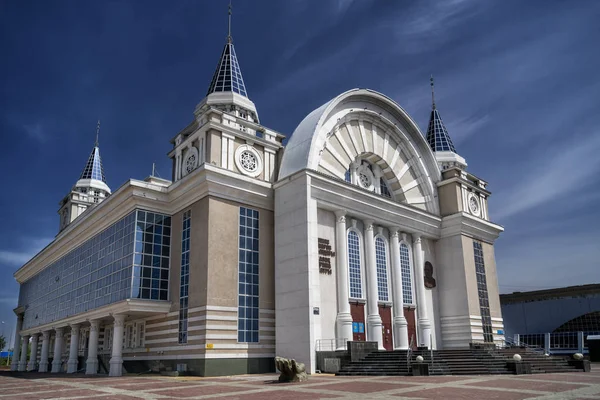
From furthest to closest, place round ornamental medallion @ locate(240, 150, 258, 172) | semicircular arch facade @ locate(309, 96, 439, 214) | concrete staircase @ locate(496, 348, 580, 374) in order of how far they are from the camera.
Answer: semicircular arch facade @ locate(309, 96, 439, 214) < round ornamental medallion @ locate(240, 150, 258, 172) < concrete staircase @ locate(496, 348, 580, 374)

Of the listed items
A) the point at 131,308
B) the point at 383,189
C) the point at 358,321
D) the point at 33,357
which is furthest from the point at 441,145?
the point at 33,357

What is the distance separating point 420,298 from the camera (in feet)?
123

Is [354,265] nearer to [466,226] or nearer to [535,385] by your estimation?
[466,226]

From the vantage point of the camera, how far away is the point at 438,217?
40.8m

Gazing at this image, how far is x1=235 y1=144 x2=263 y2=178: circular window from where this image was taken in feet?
106

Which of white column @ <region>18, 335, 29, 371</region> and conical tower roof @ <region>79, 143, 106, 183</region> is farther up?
conical tower roof @ <region>79, 143, 106, 183</region>

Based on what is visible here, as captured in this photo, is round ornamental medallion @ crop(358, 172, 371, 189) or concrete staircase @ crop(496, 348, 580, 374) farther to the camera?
round ornamental medallion @ crop(358, 172, 371, 189)

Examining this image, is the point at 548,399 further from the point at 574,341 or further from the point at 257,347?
the point at 574,341

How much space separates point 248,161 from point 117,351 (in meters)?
14.4

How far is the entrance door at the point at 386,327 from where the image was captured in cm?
3450

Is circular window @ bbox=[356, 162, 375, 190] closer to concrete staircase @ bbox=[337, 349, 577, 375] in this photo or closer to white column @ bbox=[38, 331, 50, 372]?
concrete staircase @ bbox=[337, 349, 577, 375]

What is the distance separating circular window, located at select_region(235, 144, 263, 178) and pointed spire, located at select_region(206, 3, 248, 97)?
11.7 m

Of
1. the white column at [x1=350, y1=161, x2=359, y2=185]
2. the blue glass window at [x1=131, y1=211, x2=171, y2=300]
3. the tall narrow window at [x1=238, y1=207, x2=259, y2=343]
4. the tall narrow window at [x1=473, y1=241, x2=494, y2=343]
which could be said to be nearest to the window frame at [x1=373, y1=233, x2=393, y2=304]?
the white column at [x1=350, y1=161, x2=359, y2=185]

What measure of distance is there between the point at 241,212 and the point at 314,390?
51.0 feet
